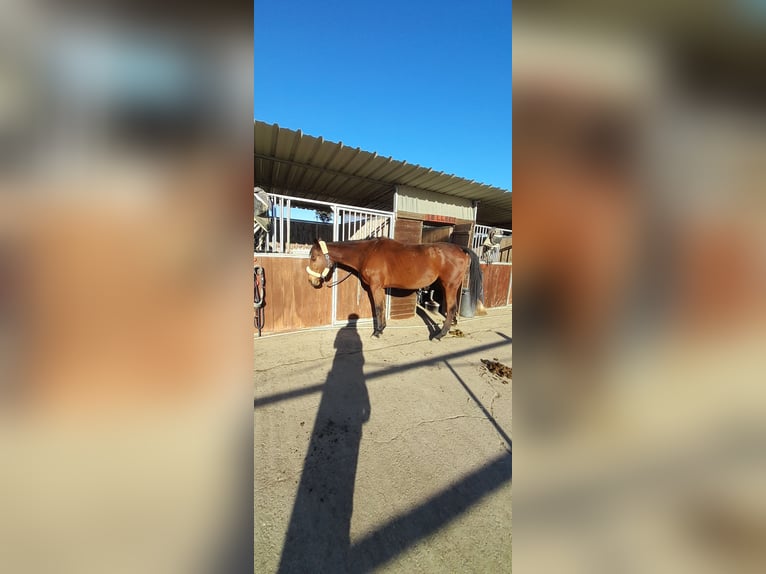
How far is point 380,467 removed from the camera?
184 cm

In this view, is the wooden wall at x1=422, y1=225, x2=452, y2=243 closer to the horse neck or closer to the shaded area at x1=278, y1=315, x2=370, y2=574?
the horse neck

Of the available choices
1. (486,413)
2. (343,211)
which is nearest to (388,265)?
(343,211)

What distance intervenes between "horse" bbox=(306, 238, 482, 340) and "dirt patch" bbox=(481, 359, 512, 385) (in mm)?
1172

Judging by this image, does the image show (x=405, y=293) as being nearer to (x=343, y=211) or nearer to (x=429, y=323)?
(x=429, y=323)

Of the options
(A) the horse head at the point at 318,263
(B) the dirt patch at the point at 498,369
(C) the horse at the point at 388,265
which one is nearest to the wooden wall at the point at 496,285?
(C) the horse at the point at 388,265

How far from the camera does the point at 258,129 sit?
4543 mm

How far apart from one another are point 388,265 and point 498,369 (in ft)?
7.83

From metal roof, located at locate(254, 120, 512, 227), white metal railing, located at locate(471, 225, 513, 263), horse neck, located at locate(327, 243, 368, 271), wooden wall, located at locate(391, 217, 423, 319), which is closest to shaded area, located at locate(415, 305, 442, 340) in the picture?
wooden wall, located at locate(391, 217, 423, 319)

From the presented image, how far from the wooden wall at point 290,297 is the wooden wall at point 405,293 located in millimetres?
1546

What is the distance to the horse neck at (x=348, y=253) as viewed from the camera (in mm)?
4801

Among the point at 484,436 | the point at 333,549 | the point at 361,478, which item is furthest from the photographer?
the point at 484,436
